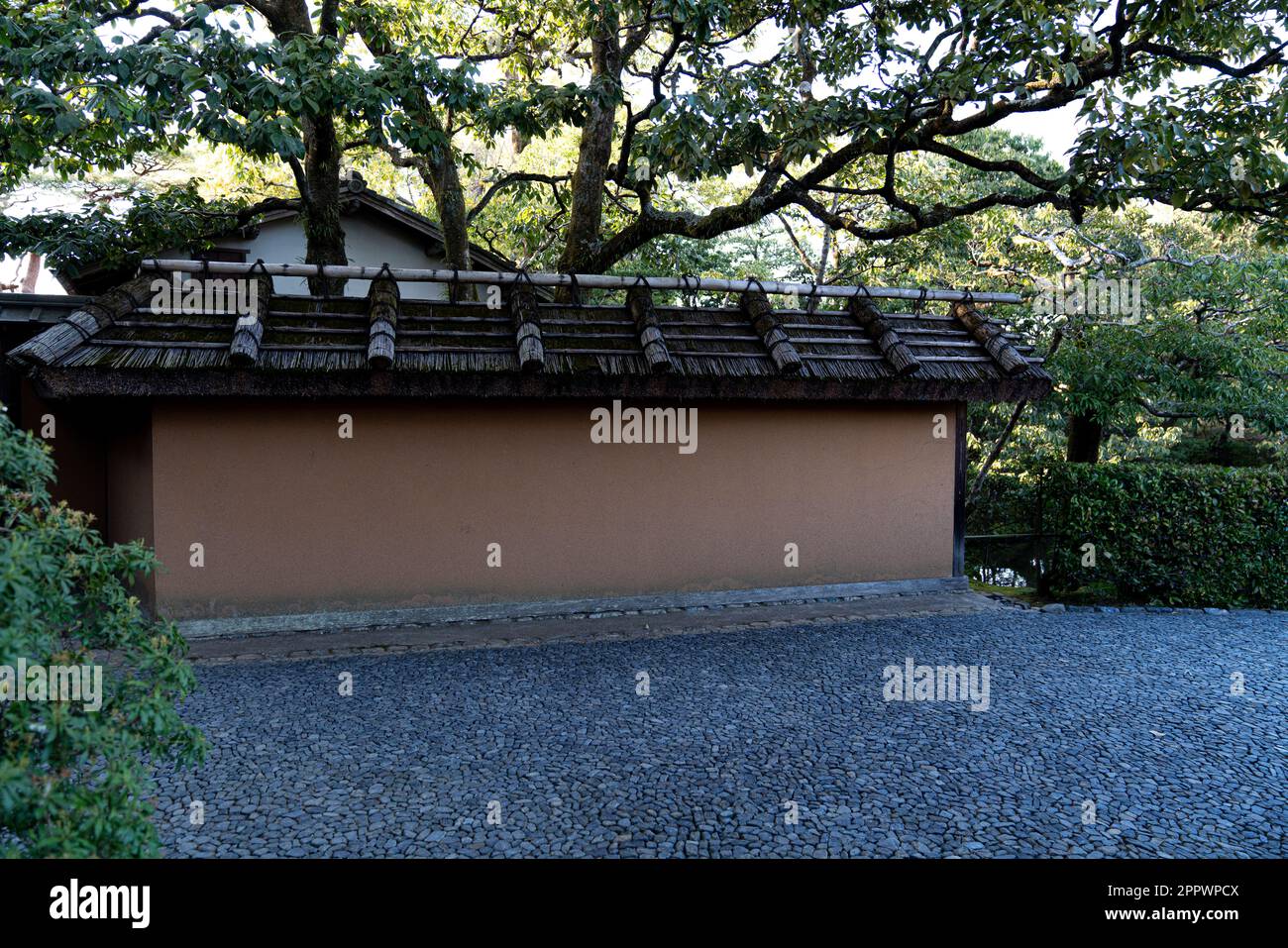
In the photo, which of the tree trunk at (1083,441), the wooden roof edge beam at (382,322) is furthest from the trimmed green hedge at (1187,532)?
the wooden roof edge beam at (382,322)

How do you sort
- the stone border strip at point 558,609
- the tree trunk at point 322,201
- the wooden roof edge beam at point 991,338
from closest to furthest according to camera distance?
the stone border strip at point 558,609 < the wooden roof edge beam at point 991,338 < the tree trunk at point 322,201

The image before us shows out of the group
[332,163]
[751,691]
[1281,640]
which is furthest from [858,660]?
[332,163]

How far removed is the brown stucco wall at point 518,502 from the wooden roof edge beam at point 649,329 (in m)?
0.88

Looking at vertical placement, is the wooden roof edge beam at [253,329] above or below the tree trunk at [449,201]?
below

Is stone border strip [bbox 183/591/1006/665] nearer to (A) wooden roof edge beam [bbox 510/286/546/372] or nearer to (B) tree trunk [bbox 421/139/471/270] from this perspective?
(A) wooden roof edge beam [bbox 510/286/546/372]

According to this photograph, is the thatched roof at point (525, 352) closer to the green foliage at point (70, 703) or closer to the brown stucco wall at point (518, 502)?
the brown stucco wall at point (518, 502)

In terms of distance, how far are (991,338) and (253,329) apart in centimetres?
707

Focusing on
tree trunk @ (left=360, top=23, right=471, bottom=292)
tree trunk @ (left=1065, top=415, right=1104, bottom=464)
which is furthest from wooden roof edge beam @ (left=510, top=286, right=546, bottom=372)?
tree trunk @ (left=1065, top=415, right=1104, bottom=464)

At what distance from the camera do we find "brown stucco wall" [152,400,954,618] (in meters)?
7.09

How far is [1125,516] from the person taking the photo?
29.6 ft

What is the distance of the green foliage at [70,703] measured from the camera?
2123 millimetres

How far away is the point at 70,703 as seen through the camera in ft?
7.48

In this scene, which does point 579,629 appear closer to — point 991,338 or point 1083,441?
point 991,338

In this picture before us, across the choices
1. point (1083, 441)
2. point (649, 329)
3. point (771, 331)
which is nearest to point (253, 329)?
point (649, 329)
